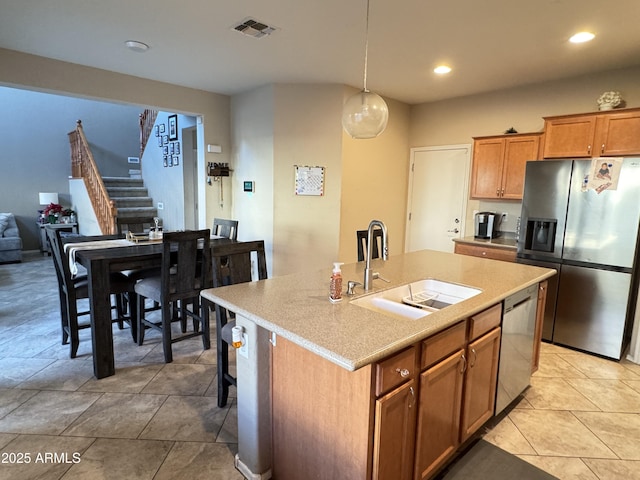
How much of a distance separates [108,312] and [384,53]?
3257 mm

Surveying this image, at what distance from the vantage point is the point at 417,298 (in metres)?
2.27

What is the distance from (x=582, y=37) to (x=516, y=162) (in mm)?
1413

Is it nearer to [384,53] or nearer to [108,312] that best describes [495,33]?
[384,53]

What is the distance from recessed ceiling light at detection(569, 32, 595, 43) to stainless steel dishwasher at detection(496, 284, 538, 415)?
207 cm

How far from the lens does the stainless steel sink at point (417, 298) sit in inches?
75.9

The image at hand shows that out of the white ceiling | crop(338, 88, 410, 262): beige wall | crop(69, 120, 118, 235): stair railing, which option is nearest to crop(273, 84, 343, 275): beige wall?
crop(338, 88, 410, 262): beige wall

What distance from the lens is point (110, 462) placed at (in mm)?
1918

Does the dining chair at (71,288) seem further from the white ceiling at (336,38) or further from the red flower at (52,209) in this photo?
the red flower at (52,209)

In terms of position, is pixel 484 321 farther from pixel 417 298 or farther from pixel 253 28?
pixel 253 28

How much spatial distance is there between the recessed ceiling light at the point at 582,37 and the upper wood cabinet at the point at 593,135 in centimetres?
78

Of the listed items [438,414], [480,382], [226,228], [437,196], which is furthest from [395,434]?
[437,196]

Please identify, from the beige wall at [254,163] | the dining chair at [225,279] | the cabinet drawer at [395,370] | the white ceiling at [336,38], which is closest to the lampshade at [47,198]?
the beige wall at [254,163]

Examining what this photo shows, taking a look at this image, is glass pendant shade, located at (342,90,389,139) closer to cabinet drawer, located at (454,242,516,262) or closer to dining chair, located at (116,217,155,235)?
cabinet drawer, located at (454,242,516,262)

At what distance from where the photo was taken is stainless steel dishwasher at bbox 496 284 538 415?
2.17m
